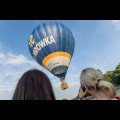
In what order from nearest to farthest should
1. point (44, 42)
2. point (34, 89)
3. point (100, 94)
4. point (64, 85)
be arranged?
point (34, 89), point (100, 94), point (44, 42), point (64, 85)

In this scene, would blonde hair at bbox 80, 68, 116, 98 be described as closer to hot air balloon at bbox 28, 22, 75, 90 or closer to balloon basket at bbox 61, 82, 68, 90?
hot air balloon at bbox 28, 22, 75, 90

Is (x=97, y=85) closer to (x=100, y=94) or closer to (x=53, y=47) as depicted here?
(x=100, y=94)

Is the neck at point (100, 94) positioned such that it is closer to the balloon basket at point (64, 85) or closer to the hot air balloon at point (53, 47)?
the hot air balloon at point (53, 47)

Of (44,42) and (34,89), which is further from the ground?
(44,42)

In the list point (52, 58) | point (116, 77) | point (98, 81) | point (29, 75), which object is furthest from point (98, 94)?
point (116, 77)

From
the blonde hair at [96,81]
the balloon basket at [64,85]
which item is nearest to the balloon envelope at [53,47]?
the balloon basket at [64,85]

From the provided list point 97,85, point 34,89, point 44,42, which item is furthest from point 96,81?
point 44,42
